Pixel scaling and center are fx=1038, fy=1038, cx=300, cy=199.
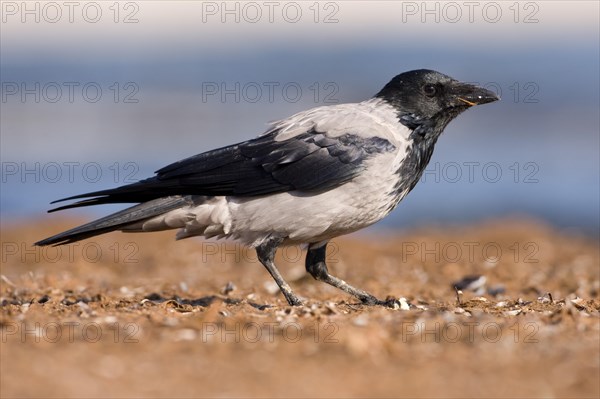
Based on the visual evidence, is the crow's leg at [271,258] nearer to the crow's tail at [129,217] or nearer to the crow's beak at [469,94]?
the crow's tail at [129,217]

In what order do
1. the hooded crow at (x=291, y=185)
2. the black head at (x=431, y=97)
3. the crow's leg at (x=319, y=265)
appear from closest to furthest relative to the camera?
the hooded crow at (x=291, y=185) → the black head at (x=431, y=97) → the crow's leg at (x=319, y=265)

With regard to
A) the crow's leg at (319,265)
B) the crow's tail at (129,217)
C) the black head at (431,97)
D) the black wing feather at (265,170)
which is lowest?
the crow's leg at (319,265)

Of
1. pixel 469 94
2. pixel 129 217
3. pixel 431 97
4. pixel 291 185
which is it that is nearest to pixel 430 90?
→ pixel 431 97

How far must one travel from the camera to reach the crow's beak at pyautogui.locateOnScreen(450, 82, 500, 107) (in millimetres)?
8922

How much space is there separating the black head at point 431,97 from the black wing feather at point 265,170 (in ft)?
2.17

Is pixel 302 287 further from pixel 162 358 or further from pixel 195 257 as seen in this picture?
pixel 162 358

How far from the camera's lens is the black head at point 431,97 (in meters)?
8.84

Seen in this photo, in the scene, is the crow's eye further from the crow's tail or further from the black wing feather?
the crow's tail

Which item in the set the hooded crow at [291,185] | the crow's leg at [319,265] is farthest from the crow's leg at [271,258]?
the crow's leg at [319,265]

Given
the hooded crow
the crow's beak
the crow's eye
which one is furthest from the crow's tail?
the crow's beak

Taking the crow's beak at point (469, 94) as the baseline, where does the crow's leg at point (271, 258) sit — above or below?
below

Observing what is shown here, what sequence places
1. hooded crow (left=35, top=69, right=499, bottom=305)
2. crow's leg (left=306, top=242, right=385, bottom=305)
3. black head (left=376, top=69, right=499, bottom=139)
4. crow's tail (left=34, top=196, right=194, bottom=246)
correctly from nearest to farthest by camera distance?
hooded crow (left=35, top=69, right=499, bottom=305)
crow's tail (left=34, top=196, right=194, bottom=246)
black head (left=376, top=69, right=499, bottom=139)
crow's leg (left=306, top=242, right=385, bottom=305)

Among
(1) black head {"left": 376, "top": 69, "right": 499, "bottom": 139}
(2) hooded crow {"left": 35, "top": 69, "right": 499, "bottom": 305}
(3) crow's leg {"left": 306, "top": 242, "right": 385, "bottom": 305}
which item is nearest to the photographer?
(2) hooded crow {"left": 35, "top": 69, "right": 499, "bottom": 305}

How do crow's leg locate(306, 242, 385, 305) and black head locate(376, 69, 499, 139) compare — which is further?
crow's leg locate(306, 242, 385, 305)
